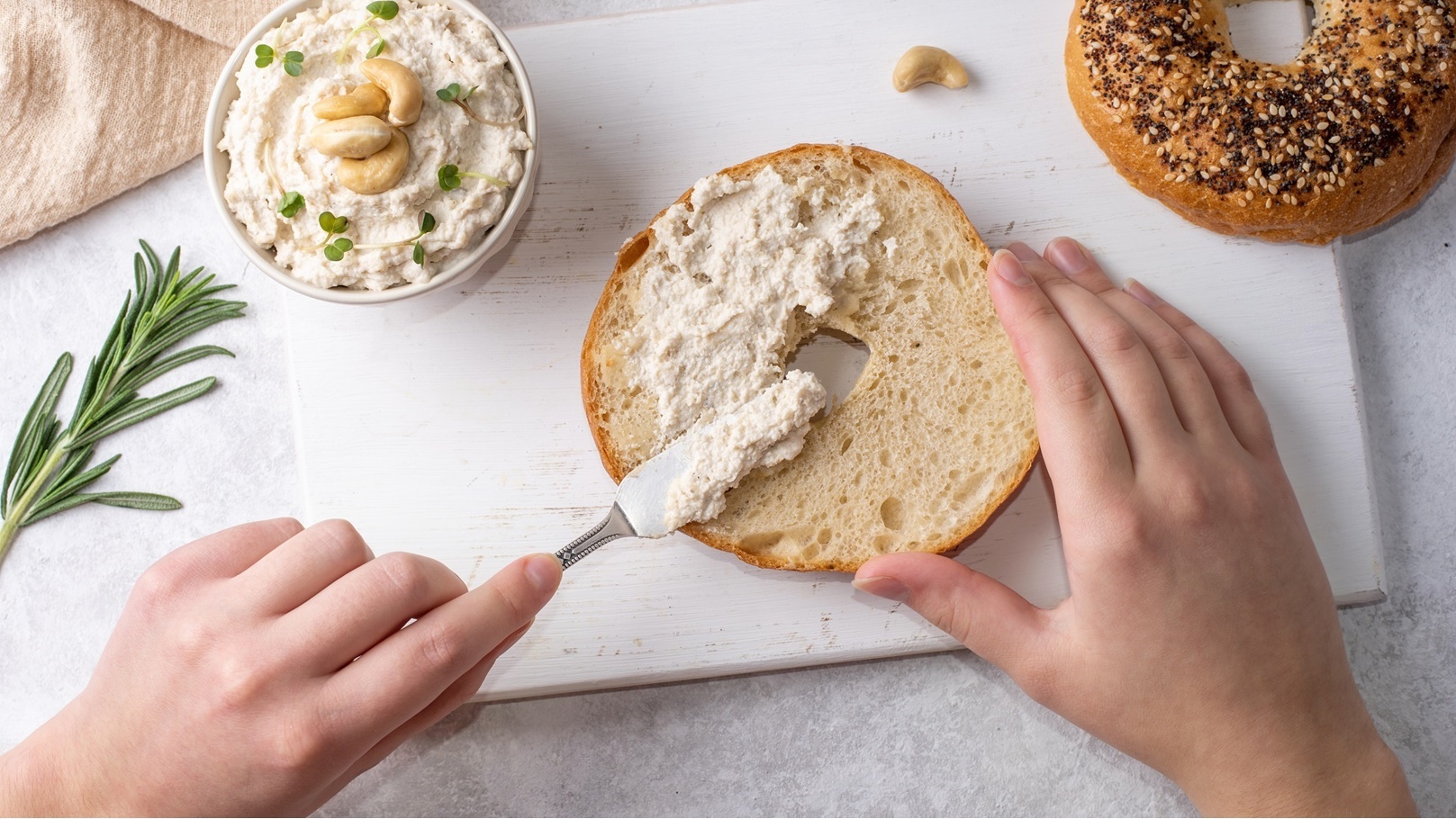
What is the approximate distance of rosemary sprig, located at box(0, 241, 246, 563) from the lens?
1.94 meters

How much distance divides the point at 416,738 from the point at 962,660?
1.07m

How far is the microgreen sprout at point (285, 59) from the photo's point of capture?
149 centimetres

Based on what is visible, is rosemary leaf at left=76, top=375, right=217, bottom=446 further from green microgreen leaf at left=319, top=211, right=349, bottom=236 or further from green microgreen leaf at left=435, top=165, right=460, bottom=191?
green microgreen leaf at left=435, top=165, right=460, bottom=191

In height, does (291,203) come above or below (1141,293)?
above

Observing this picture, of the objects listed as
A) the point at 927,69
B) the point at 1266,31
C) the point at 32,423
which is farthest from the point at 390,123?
the point at 1266,31

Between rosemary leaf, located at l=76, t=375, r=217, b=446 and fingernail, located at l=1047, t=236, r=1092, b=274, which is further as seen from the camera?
rosemary leaf, located at l=76, t=375, r=217, b=446

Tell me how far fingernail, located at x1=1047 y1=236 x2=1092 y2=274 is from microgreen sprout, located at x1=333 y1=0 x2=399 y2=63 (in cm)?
120

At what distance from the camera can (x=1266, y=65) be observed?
176cm

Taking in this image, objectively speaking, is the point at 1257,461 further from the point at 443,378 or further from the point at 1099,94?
the point at 443,378

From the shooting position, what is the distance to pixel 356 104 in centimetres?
144

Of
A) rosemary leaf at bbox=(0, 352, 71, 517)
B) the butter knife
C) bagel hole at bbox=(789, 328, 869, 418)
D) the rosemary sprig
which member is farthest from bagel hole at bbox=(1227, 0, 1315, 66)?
rosemary leaf at bbox=(0, 352, 71, 517)

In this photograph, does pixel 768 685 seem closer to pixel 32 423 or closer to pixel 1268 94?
pixel 1268 94

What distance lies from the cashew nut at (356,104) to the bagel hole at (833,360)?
81 cm

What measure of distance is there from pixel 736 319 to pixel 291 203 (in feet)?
2.35
